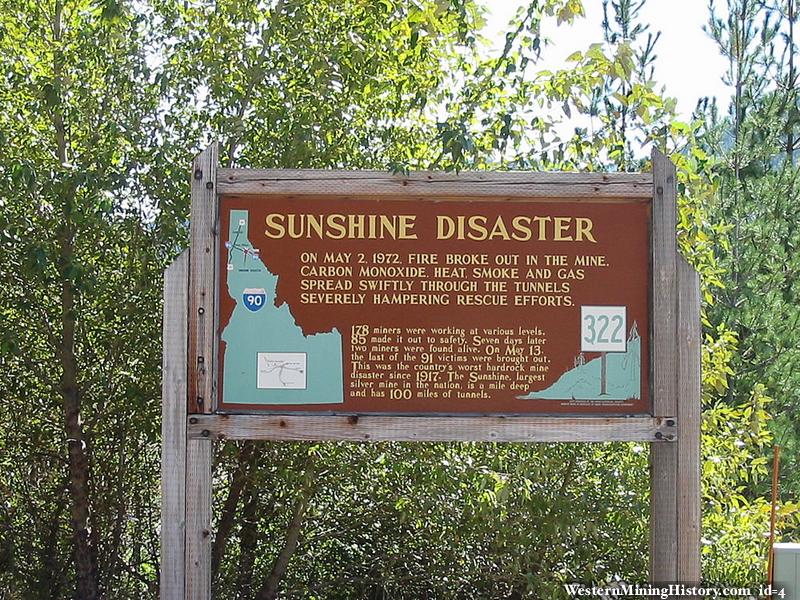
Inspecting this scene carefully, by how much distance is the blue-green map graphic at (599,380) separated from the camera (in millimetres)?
3844

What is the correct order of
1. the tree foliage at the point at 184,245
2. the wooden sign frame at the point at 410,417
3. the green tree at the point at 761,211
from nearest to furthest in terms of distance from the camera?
the wooden sign frame at the point at 410,417
the tree foliage at the point at 184,245
the green tree at the point at 761,211

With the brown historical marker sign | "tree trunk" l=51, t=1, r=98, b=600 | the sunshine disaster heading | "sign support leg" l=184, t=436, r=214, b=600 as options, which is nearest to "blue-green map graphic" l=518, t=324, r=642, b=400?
Answer: the brown historical marker sign

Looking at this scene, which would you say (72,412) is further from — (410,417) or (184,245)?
(410,417)

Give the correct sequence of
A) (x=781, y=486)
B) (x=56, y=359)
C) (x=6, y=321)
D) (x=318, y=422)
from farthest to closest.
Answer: (x=781, y=486), (x=56, y=359), (x=6, y=321), (x=318, y=422)

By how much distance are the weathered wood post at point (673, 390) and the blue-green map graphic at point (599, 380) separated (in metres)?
0.08

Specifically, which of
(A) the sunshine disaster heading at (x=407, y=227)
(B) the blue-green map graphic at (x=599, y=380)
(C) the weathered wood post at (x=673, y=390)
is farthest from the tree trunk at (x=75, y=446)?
(C) the weathered wood post at (x=673, y=390)

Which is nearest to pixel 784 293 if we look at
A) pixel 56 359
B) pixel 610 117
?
pixel 610 117

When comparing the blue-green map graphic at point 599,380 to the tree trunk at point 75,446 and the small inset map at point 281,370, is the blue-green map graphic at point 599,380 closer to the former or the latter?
the small inset map at point 281,370

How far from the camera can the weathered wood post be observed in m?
3.88

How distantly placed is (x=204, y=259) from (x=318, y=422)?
760 millimetres

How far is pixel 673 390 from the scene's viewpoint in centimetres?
388

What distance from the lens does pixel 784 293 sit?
10.2m

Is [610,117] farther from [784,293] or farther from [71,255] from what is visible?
[784,293]

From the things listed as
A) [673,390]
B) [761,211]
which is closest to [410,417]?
[673,390]
